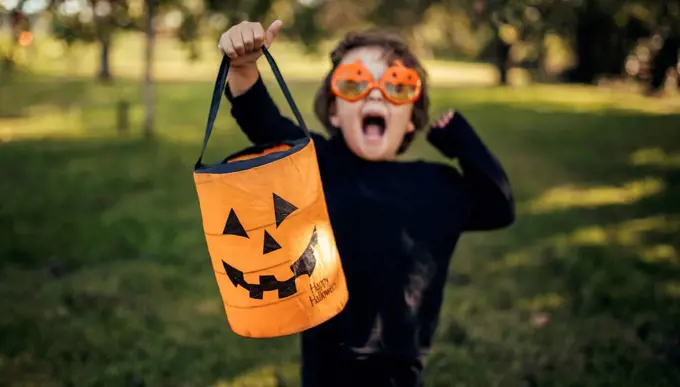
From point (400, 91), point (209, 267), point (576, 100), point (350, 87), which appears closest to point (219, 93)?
point (350, 87)

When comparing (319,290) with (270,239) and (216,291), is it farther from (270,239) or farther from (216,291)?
(216,291)

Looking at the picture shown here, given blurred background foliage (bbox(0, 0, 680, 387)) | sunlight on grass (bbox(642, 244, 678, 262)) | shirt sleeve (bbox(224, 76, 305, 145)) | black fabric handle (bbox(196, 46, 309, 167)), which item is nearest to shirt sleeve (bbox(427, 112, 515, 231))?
shirt sleeve (bbox(224, 76, 305, 145))

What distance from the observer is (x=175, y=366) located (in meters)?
4.25

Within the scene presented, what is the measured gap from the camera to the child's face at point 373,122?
97.1 inches

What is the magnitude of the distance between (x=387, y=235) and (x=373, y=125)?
0.35m

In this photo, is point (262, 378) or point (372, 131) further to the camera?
point (262, 378)

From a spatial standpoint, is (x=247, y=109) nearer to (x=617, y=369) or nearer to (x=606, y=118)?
(x=617, y=369)

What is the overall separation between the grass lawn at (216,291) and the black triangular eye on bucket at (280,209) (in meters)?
2.16

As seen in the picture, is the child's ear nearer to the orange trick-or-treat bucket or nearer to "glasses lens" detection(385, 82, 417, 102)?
"glasses lens" detection(385, 82, 417, 102)

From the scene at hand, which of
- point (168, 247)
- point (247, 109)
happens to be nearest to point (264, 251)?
point (247, 109)

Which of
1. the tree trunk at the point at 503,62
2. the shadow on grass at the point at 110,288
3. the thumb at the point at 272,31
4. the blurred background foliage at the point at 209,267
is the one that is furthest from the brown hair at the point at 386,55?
the tree trunk at the point at 503,62

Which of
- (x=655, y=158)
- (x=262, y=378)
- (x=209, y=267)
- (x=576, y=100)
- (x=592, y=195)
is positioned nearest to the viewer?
(x=262, y=378)

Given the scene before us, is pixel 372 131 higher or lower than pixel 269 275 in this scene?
higher

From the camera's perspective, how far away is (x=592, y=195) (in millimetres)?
9031
